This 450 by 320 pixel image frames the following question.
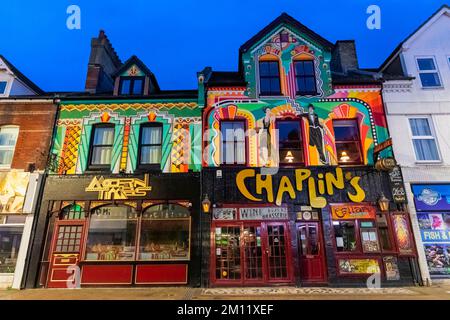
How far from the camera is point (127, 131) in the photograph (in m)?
13.3

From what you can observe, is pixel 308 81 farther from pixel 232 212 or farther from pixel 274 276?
pixel 274 276

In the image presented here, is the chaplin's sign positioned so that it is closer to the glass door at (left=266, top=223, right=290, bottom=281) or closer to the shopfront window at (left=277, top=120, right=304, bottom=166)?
the shopfront window at (left=277, top=120, right=304, bottom=166)

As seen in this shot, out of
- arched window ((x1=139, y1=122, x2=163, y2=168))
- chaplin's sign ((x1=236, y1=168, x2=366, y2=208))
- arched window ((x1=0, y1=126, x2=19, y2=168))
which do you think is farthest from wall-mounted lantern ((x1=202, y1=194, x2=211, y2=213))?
arched window ((x1=0, y1=126, x2=19, y2=168))

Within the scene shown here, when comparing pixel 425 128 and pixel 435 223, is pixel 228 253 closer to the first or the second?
pixel 435 223

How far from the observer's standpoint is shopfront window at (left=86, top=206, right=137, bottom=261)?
1178 centimetres

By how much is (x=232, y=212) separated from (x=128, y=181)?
458 cm

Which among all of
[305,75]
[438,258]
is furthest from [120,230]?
[438,258]

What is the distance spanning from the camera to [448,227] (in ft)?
38.5

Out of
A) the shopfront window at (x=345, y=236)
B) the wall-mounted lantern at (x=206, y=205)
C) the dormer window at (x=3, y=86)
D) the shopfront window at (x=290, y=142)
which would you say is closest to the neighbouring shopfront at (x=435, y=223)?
the shopfront window at (x=345, y=236)

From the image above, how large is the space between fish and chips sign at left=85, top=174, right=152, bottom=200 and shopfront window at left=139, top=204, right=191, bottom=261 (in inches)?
36.0

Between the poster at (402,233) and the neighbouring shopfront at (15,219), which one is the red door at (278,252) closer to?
the poster at (402,233)

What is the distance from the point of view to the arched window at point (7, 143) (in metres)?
13.0

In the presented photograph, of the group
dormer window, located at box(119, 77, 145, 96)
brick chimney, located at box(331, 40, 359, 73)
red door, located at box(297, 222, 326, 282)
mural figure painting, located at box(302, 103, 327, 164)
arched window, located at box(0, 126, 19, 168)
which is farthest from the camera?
brick chimney, located at box(331, 40, 359, 73)

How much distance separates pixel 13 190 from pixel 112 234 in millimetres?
4581
